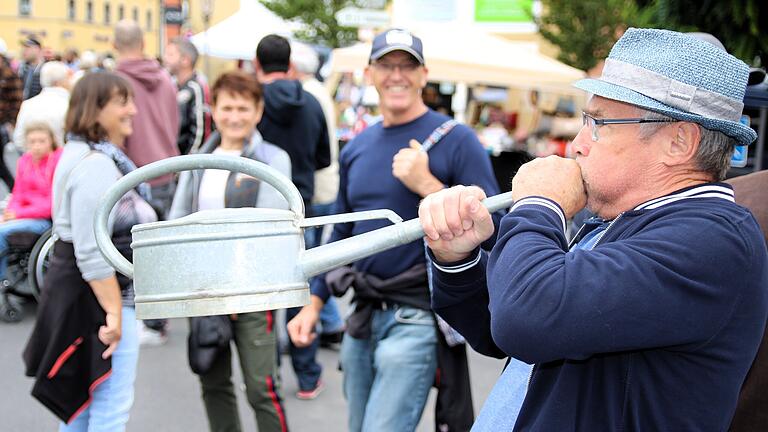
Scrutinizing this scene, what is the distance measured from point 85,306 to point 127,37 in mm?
3466

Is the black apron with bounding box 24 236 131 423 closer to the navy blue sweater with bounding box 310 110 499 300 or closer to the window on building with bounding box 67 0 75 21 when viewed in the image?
the navy blue sweater with bounding box 310 110 499 300

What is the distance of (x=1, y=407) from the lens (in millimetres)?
4770

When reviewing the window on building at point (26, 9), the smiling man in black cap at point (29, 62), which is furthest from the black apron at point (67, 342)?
the window on building at point (26, 9)

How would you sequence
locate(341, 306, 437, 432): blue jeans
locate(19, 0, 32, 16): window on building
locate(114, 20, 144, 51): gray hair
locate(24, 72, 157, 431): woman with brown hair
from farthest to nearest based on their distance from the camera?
locate(19, 0, 32, 16): window on building, locate(114, 20, 144, 51): gray hair, locate(24, 72, 157, 431): woman with brown hair, locate(341, 306, 437, 432): blue jeans

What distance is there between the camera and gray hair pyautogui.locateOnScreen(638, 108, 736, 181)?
1.46 m

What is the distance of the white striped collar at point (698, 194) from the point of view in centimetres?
144

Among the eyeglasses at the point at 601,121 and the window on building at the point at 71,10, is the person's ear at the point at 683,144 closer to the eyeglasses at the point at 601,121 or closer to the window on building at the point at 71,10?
the eyeglasses at the point at 601,121

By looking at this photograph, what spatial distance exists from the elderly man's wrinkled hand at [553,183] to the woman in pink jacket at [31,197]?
477cm

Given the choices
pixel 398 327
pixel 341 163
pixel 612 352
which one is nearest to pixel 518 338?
pixel 612 352

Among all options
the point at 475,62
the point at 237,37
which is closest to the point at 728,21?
the point at 475,62

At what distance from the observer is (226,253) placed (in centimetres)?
137

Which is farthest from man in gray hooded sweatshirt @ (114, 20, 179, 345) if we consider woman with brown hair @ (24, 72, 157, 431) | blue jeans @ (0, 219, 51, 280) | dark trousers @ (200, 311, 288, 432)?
woman with brown hair @ (24, 72, 157, 431)

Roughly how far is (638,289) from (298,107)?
12.8 ft

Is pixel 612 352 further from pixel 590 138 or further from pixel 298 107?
pixel 298 107
